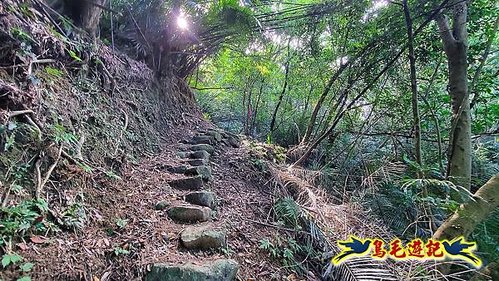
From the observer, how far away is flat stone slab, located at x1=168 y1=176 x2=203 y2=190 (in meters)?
2.97

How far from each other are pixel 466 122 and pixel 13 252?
3837 mm

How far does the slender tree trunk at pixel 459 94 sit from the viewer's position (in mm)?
2975

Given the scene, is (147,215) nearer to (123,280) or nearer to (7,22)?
(123,280)

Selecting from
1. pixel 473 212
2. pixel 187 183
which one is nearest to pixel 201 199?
pixel 187 183

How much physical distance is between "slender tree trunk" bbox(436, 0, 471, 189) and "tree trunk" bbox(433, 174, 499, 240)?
590mm

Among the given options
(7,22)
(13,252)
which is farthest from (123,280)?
(7,22)

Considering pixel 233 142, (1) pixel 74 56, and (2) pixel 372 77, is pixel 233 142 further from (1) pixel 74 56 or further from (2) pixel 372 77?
(1) pixel 74 56

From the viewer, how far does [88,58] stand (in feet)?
9.78

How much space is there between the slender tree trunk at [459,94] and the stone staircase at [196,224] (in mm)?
2431

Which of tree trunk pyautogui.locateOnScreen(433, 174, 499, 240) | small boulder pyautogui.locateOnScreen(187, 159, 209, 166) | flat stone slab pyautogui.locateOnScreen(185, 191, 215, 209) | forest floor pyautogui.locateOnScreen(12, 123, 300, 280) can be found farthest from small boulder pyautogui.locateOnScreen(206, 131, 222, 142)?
tree trunk pyautogui.locateOnScreen(433, 174, 499, 240)

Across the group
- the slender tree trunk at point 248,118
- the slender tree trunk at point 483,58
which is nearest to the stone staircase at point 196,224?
the slender tree trunk at point 483,58

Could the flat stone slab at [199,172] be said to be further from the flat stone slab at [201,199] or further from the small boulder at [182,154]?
the small boulder at [182,154]

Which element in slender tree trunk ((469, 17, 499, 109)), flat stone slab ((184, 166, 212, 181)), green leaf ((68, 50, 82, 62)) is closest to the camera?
green leaf ((68, 50, 82, 62))

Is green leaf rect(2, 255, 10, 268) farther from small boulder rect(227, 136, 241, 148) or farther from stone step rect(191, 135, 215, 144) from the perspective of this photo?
small boulder rect(227, 136, 241, 148)
